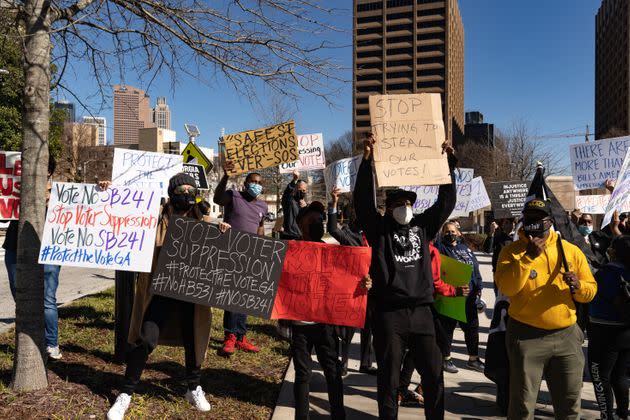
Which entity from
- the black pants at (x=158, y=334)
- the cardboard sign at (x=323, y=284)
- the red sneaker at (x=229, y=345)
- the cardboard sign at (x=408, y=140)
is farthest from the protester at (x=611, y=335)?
the red sneaker at (x=229, y=345)

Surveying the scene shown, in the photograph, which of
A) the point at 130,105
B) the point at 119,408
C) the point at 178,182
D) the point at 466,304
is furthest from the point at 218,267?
the point at 466,304

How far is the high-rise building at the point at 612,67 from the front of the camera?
288 ft

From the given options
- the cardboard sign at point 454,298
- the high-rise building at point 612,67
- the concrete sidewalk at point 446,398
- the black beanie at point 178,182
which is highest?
the high-rise building at point 612,67

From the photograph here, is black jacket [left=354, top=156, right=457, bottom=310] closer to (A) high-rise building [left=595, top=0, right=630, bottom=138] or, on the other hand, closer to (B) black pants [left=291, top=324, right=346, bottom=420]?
(B) black pants [left=291, top=324, right=346, bottom=420]

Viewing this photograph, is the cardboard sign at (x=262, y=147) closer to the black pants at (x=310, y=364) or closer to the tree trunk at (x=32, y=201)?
the tree trunk at (x=32, y=201)

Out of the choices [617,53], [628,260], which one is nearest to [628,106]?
[617,53]

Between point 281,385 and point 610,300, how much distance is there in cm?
303

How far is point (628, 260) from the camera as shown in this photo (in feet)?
13.2

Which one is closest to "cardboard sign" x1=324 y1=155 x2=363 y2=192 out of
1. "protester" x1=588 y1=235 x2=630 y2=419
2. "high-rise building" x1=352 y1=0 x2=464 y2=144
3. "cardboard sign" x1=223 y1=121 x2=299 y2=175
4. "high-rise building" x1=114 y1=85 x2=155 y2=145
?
"cardboard sign" x1=223 y1=121 x2=299 y2=175

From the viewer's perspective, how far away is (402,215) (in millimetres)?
3793

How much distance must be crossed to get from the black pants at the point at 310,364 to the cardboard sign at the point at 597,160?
205 inches

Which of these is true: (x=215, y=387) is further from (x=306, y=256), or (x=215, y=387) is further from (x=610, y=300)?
(x=610, y=300)

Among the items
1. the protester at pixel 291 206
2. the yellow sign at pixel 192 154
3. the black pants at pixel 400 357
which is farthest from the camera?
the yellow sign at pixel 192 154

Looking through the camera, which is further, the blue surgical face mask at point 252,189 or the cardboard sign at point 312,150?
the cardboard sign at point 312,150
